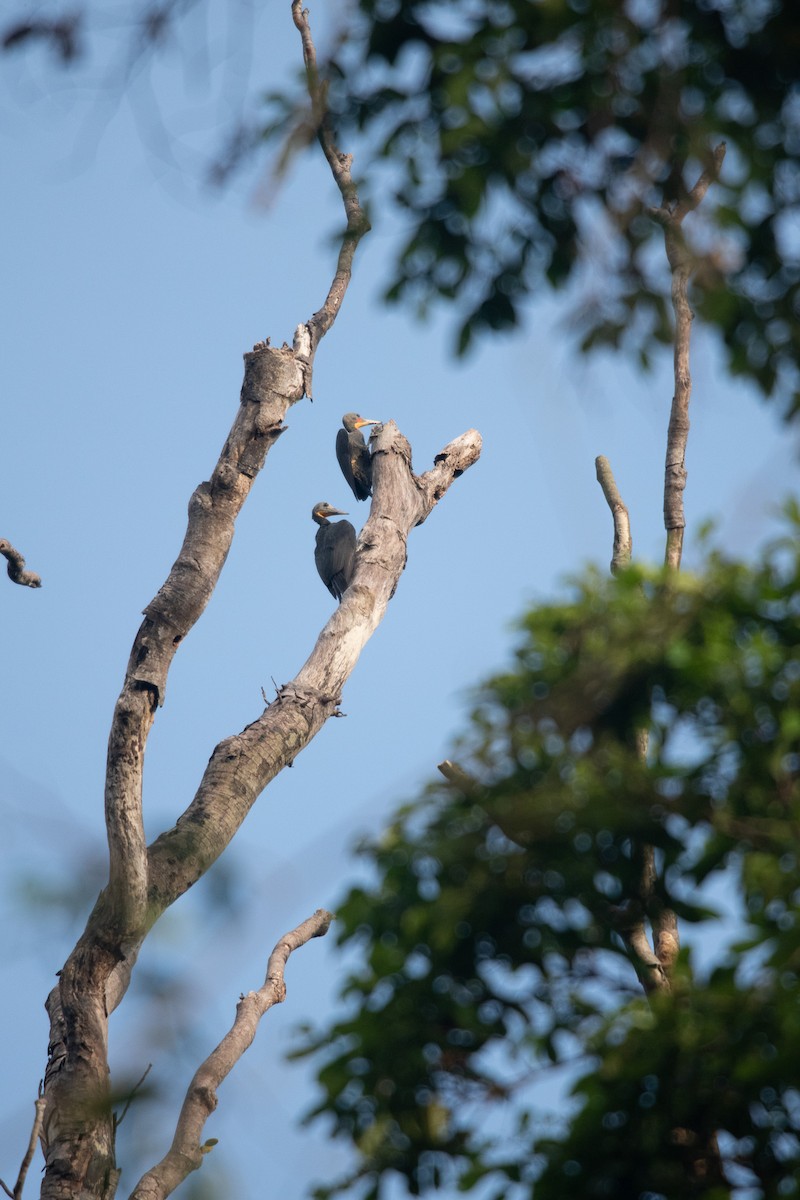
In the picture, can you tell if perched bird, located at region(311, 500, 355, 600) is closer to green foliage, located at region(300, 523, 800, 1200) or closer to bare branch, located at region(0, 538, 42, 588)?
bare branch, located at region(0, 538, 42, 588)

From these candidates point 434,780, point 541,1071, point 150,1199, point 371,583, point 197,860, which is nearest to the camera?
point 541,1071

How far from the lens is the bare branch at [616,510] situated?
5938 mm

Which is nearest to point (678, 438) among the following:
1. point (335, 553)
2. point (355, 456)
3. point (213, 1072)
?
point (213, 1072)

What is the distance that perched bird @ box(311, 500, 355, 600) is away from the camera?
34.6ft

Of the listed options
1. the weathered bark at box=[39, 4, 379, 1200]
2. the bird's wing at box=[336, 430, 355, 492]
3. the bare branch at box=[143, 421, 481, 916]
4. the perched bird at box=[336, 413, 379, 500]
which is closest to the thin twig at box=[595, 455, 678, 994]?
the weathered bark at box=[39, 4, 379, 1200]

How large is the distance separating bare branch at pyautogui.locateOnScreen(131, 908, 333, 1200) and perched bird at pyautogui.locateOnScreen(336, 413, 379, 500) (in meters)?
3.60

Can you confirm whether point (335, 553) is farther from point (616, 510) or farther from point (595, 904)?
point (595, 904)

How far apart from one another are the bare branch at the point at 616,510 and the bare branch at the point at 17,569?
285 cm

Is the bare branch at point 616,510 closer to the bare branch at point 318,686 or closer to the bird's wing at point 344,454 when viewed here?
the bare branch at point 318,686

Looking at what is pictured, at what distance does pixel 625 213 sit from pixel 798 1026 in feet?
5.95

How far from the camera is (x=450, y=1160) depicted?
2.82m

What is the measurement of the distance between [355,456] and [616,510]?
11.5 feet

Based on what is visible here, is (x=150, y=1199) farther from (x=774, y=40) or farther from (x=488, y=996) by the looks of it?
(x=774, y=40)

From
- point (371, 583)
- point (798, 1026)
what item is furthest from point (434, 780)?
point (371, 583)
